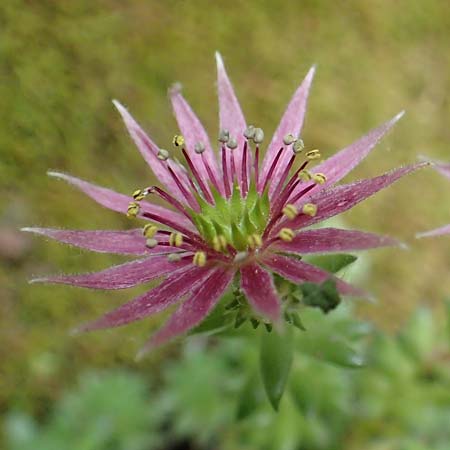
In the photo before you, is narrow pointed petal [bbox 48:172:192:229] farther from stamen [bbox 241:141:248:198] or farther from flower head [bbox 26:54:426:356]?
stamen [bbox 241:141:248:198]

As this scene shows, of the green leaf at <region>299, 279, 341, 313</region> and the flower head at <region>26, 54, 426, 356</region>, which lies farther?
the flower head at <region>26, 54, 426, 356</region>

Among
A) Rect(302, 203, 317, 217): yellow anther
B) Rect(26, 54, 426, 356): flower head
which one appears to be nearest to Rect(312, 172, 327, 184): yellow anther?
Rect(26, 54, 426, 356): flower head

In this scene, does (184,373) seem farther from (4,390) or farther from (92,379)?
(4,390)

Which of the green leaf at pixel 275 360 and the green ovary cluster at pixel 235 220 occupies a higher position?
the green ovary cluster at pixel 235 220

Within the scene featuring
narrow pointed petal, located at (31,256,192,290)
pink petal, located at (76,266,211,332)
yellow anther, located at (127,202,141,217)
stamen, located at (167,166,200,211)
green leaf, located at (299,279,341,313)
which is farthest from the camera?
stamen, located at (167,166,200,211)

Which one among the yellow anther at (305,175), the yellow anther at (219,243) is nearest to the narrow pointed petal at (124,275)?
the yellow anther at (219,243)

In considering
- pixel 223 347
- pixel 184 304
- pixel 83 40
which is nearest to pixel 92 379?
pixel 223 347

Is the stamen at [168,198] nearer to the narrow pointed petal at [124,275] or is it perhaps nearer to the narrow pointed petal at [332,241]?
the narrow pointed petal at [124,275]
